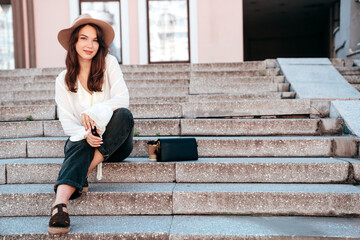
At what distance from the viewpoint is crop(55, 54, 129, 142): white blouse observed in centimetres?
232

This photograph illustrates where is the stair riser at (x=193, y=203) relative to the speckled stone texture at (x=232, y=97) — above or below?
below

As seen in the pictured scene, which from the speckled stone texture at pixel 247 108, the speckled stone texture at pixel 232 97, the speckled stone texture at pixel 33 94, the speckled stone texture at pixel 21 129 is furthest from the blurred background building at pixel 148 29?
the speckled stone texture at pixel 21 129

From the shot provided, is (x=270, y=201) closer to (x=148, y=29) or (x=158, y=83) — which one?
(x=158, y=83)

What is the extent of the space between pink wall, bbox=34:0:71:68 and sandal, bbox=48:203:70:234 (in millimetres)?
6409

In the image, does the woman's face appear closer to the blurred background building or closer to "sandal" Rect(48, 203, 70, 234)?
"sandal" Rect(48, 203, 70, 234)

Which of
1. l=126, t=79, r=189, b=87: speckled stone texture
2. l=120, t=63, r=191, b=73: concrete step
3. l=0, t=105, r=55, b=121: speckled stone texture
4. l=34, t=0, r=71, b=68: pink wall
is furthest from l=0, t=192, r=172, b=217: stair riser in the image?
l=34, t=0, r=71, b=68: pink wall

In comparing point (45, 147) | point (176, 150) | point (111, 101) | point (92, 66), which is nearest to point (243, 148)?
point (176, 150)

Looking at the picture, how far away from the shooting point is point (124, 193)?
241 cm

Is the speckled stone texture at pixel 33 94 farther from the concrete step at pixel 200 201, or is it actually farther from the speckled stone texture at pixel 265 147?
the speckled stone texture at pixel 265 147

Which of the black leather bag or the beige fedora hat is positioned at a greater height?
the beige fedora hat

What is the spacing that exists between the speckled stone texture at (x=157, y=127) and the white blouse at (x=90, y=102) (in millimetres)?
Answer: 774

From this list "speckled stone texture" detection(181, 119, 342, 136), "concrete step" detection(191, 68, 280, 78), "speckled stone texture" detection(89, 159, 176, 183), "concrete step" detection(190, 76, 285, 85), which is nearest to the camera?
"speckled stone texture" detection(89, 159, 176, 183)

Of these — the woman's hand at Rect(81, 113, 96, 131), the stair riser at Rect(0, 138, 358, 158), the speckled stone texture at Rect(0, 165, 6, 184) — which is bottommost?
the speckled stone texture at Rect(0, 165, 6, 184)

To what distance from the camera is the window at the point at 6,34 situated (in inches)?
324
